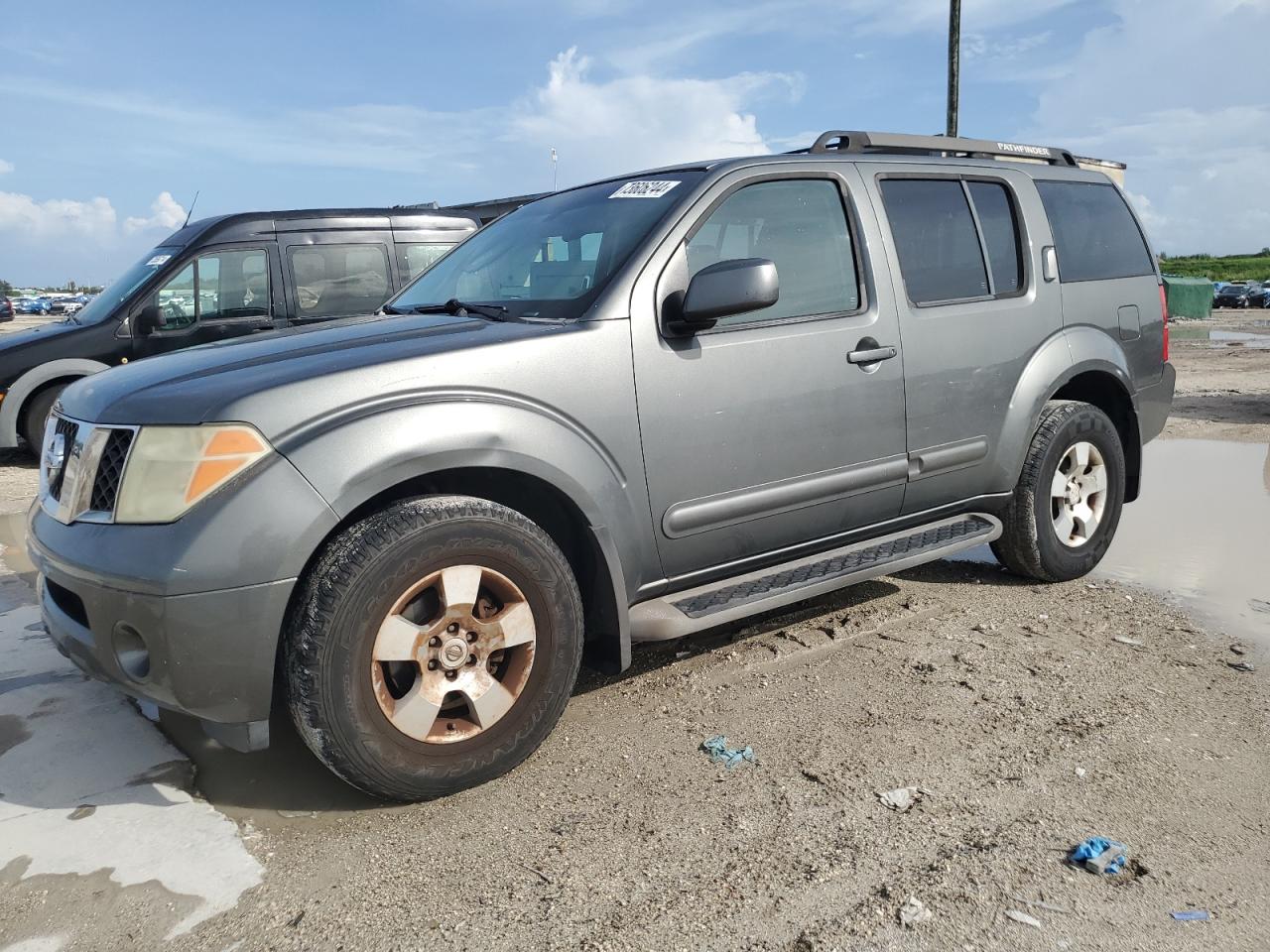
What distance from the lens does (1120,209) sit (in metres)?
5.00

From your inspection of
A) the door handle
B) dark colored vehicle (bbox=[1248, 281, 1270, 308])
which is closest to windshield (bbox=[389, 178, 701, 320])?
the door handle

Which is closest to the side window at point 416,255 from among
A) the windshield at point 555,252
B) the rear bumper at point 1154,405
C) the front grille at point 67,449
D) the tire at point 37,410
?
the tire at point 37,410

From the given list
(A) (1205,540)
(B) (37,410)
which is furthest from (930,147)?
(B) (37,410)

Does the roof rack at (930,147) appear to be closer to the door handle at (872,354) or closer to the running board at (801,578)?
the door handle at (872,354)

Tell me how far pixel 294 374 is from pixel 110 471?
532 mm

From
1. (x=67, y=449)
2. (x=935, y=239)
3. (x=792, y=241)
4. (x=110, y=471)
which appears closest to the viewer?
(x=110, y=471)

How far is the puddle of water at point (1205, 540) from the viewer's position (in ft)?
14.5

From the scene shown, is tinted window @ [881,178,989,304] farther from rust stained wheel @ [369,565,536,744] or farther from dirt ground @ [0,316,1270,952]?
rust stained wheel @ [369,565,536,744]

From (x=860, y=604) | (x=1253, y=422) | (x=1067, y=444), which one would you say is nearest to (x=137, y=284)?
(x=860, y=604)

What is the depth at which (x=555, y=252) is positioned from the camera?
361 centimetres

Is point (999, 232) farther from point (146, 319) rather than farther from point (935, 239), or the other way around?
point (146, 319)

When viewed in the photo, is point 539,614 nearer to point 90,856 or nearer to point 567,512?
point 567,512

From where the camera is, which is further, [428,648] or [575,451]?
[575,451]

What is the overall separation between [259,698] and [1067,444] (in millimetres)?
3499
